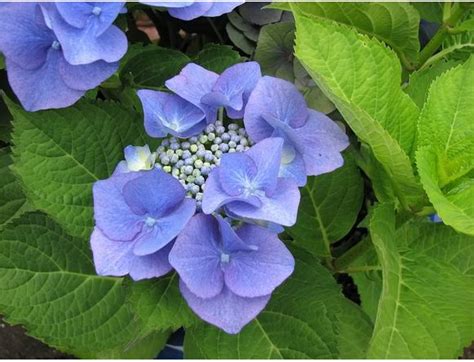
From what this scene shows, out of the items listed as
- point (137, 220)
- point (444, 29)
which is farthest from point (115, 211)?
point (444, 29)

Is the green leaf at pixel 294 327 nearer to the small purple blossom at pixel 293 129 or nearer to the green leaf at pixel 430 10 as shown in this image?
the small purple blossom at pixel 293 129

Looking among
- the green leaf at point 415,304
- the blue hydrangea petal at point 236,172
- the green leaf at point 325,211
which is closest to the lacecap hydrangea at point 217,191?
the blue hydrangea petal at point 236,172

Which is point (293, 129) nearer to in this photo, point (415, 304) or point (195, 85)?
point (195, 85)

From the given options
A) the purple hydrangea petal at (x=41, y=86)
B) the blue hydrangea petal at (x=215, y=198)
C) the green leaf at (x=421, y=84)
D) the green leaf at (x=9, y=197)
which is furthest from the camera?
the green leaf at (x=9, y=197)

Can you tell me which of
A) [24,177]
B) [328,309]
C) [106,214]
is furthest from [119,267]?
[328,309]

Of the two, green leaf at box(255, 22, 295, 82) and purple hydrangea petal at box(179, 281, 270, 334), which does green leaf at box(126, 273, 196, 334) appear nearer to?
purple hydrangea petal at box(179, 281, 270, 334)

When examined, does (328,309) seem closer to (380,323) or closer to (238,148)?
(380,323)
